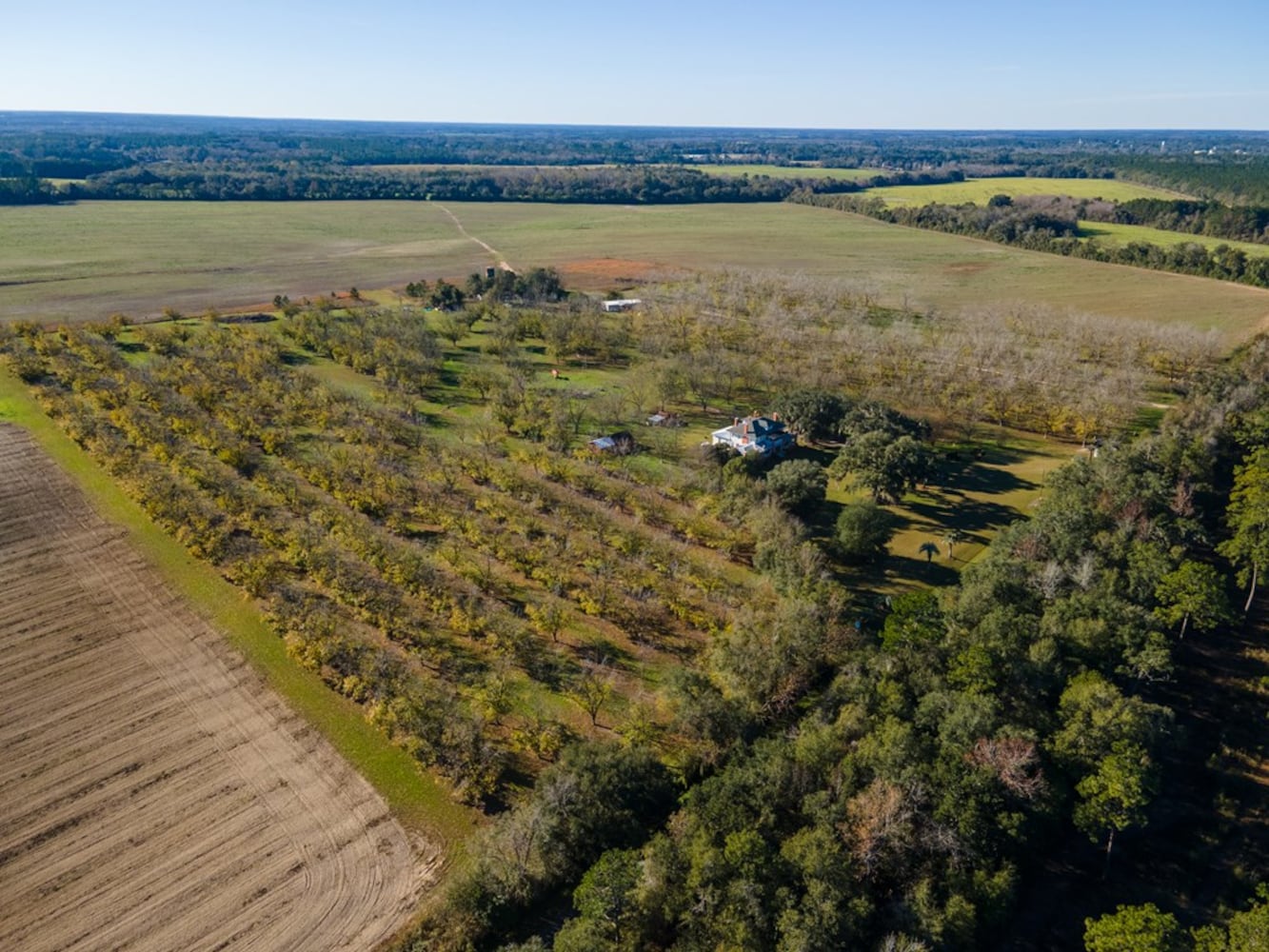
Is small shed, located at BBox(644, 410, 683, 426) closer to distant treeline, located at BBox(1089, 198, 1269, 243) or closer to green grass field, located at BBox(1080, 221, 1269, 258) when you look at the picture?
green grass field, located at BBox(1080, 221, 1269, 258)

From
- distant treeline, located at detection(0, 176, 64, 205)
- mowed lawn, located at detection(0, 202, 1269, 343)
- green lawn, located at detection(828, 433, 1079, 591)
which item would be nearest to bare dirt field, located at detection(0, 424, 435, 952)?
green lawn, located at detection(828, 433, 1079, 591)

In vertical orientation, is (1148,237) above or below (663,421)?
above

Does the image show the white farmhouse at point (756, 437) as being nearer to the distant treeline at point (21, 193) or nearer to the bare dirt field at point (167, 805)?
the bare dirt field at point (167, 805)

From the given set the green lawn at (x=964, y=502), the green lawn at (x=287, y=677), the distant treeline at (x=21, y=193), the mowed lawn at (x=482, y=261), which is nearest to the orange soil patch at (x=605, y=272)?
the mowed lawn at (x=482, y=261)

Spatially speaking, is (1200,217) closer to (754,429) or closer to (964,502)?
(964,502)

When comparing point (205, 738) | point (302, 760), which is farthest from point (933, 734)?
point (205, 738)

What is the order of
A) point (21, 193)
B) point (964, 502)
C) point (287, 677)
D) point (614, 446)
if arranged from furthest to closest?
point (21, 193), point (614, 446), point (964, 502), point (287, 677)

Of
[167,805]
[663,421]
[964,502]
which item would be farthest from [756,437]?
[167,805]
